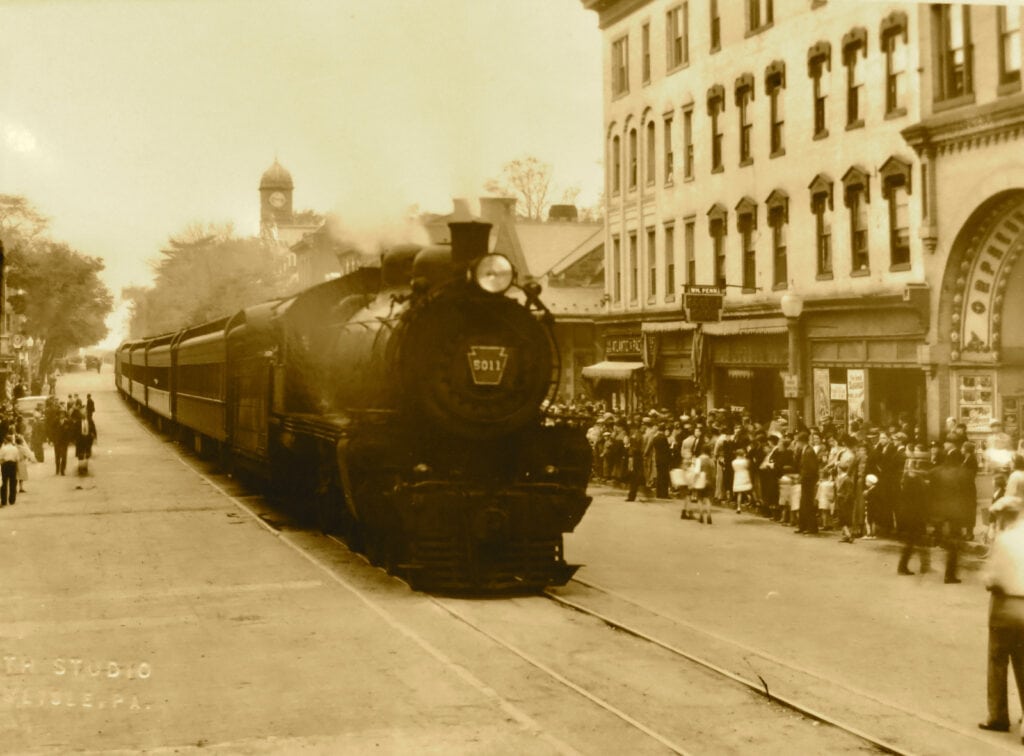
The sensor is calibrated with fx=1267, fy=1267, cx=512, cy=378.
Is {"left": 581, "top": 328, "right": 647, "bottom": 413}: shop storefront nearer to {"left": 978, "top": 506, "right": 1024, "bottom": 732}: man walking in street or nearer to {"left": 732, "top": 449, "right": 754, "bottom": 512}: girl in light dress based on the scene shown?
{"left": 732, "top": 449, "right": 754, "bottom": 512}: girl in light dress

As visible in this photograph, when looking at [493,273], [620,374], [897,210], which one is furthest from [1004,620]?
[620,374]

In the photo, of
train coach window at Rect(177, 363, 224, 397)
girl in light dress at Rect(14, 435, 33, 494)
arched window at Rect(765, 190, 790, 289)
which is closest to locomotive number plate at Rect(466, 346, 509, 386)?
train coach window at Rect(177, 363, 224, 397)

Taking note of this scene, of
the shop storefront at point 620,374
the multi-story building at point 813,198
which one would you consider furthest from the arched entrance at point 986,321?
the shop storefront at point 620,374

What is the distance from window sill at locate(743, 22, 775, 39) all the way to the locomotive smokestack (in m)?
16.5

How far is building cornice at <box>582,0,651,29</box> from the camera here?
105ft

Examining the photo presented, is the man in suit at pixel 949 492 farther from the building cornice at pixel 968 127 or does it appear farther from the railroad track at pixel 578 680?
the building cornice at pixel 968 127

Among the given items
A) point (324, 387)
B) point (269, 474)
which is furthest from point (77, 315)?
point (324, 387)


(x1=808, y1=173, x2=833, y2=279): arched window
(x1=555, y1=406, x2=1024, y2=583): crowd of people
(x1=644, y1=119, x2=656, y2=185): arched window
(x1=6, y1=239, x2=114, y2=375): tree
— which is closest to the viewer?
(x1=555, y1=406, x2=1024, y2=583): crowd of people

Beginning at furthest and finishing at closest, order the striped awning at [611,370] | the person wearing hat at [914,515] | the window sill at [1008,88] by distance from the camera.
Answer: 1. the striped awning at [611,370]
2. the window sill at [1008,88]
3. the person wearing hat at [914,515]

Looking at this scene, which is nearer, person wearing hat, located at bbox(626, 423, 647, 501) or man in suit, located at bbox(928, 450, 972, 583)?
man in suit, located at bbox(928, 450, 972, 583)

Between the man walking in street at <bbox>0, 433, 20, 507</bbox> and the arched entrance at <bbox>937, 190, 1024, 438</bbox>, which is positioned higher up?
the arched entrance at <bbox>937, 190, 1024, 438</bbox>

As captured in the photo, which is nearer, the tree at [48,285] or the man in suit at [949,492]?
the man in suit at [949,492]

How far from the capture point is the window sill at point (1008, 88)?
20.3m

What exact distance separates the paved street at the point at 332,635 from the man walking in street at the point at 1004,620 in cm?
25
